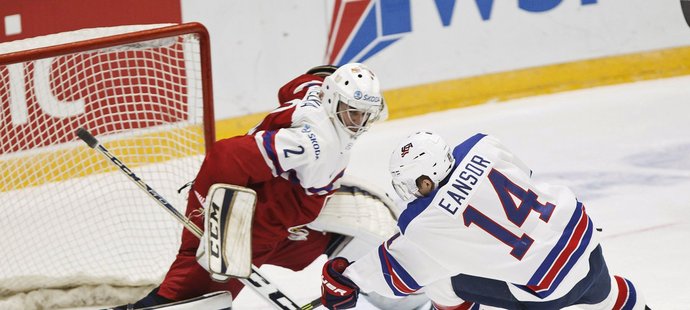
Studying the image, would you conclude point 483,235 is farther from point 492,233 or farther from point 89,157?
point 89,157

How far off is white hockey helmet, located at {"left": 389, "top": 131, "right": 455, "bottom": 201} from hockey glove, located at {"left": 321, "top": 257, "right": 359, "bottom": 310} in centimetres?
33

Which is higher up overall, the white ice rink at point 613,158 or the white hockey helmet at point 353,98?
the white hockey helmet at point 353,98

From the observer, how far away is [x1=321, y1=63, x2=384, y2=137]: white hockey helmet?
280cm

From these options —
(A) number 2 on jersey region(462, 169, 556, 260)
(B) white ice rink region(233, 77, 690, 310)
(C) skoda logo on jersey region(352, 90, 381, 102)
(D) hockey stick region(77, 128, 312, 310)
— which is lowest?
(B) white ice rink region(233, 77, 690, 310)

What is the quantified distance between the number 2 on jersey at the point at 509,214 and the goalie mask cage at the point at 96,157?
103 cm

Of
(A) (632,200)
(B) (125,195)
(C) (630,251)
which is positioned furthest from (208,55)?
(A) (632,200)

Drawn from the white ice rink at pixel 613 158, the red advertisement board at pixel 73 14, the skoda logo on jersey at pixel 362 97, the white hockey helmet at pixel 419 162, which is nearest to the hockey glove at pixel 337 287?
the white hockey helmet at pixel 419 162

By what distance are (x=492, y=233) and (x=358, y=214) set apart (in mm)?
737

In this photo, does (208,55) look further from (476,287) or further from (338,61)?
(338,61)

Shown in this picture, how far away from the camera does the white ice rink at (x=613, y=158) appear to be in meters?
3.57

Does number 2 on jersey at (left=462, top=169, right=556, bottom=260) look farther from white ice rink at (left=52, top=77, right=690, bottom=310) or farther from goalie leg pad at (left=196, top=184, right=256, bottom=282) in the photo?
white ice rink at (left=52, top=77, right=690, bottom=310)

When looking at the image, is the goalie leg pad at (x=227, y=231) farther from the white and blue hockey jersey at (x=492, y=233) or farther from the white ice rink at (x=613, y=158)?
the white ice rink at (x=613, y=158)

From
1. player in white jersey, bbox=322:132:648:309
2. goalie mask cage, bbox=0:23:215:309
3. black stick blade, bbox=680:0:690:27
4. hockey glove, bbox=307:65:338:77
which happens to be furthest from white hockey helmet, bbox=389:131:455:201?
black stick blade, bbox=680:0:690:27

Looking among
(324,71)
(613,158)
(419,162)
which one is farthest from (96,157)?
(613,158)
